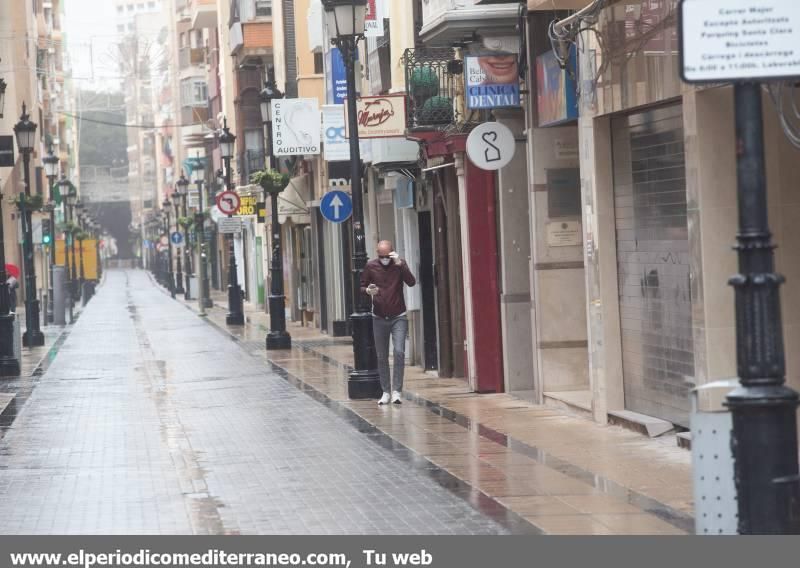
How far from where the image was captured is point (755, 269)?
7906 millimetres

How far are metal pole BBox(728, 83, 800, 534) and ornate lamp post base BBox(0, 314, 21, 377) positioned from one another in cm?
2227

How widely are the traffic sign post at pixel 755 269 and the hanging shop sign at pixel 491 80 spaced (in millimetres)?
12052

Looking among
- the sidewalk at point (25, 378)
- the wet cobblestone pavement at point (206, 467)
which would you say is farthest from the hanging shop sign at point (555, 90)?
the sidewalk at point (25, 378)

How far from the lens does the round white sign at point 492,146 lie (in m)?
19.6

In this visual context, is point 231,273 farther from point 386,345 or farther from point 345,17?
point 386,345

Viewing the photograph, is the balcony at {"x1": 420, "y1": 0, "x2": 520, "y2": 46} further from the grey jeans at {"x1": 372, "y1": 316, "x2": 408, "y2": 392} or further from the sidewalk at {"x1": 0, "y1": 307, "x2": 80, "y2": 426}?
the sidewalk at {"x1": 0, "y1": 307, "x2": 80, "y2": 426}

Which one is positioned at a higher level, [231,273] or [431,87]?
[431,87]

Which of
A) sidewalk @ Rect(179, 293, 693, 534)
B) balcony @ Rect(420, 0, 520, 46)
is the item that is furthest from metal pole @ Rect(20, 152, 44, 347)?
balcony @ Rect(420, 0, 520, 46)

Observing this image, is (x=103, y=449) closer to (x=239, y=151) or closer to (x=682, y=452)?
(x=682, y=452)

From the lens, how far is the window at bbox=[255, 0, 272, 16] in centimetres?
5797

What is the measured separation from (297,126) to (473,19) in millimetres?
Result: 15740

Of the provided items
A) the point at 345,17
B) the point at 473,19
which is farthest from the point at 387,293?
the point at 345,17

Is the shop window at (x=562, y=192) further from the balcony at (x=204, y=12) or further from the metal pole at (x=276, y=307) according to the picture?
the balcony at (x=204, y=12)

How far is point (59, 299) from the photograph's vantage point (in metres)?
51.3
